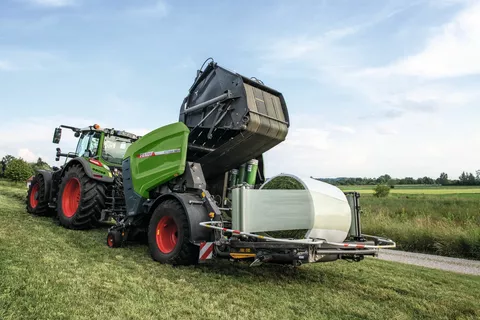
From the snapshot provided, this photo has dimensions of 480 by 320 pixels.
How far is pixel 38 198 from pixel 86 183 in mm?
3167

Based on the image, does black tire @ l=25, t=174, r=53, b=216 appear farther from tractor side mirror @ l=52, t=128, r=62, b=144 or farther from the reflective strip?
the reflective strip

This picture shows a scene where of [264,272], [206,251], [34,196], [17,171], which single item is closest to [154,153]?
[206,251]

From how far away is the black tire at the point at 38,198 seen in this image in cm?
1027

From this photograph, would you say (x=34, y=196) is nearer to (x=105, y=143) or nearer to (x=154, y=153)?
(x=105, y=143)

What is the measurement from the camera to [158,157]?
6.41m

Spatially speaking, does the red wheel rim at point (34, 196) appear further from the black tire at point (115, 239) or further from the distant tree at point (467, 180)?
the distant tree at point (467, 180)

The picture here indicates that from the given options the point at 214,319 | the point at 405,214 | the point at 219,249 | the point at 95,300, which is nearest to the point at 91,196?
the point at 219,249

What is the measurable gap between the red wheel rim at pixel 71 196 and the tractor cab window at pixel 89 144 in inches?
33.7

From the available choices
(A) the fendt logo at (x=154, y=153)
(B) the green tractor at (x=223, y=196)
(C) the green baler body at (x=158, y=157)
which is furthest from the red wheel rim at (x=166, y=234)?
(A) the fendt logo at (x=154, y=153)

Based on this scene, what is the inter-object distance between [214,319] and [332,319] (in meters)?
1.15

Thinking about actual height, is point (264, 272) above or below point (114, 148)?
below

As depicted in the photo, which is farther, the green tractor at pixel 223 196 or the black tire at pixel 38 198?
the black tire at pixel 38 198

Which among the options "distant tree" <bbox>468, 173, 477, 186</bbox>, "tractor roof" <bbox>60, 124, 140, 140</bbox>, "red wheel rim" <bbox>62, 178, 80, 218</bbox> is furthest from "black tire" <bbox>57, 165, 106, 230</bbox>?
"distant tree" <bbox>468, 173, 477, 186</bbox>

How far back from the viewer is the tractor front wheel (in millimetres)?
10266
